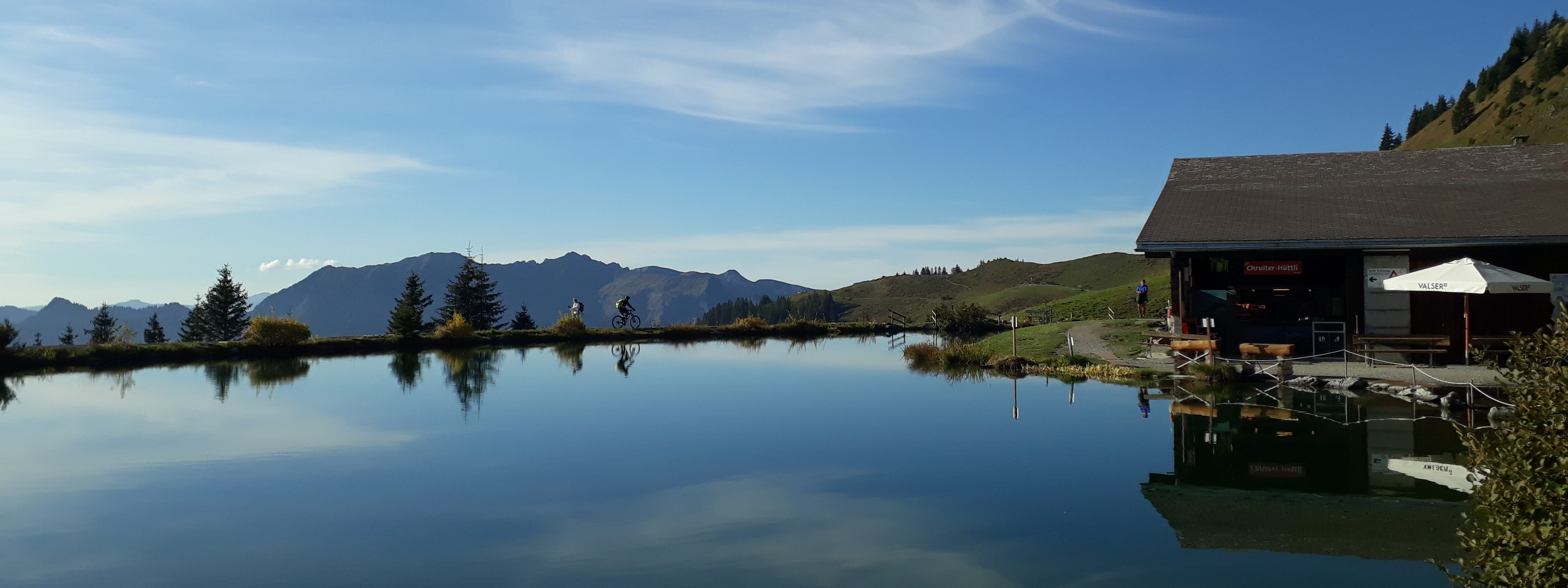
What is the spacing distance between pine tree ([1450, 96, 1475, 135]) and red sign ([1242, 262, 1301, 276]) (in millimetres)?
102886

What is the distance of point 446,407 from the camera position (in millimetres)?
18625

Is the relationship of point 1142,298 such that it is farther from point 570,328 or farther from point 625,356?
point 570,328

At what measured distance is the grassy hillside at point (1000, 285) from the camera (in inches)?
3578

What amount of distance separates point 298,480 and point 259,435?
163 inches

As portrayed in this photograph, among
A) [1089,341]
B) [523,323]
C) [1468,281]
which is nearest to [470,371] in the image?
[1089,341]

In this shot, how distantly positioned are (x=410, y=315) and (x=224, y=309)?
27123mm

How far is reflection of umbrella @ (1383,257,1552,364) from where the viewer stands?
1788 cm

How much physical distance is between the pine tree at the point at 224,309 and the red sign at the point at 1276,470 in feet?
197

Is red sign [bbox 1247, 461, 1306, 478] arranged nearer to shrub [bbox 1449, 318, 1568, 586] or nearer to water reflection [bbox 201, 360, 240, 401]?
shrub [bbox 1449, 318, 1568, 586]

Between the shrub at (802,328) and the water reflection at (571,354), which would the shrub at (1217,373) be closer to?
the water reflection at (571,354)

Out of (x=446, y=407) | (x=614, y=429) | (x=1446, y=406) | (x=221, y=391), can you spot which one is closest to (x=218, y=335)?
(x=221, y=391)

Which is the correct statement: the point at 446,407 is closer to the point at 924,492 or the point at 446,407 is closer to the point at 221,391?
the point at 221,391

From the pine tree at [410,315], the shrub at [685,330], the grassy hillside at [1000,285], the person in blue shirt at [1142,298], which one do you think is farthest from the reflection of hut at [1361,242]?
the grassy hillside at [1000,285]

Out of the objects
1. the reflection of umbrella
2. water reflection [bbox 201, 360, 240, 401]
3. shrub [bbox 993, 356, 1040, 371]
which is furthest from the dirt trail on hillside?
water reflection [bbox 201, 360, 240, 401]
